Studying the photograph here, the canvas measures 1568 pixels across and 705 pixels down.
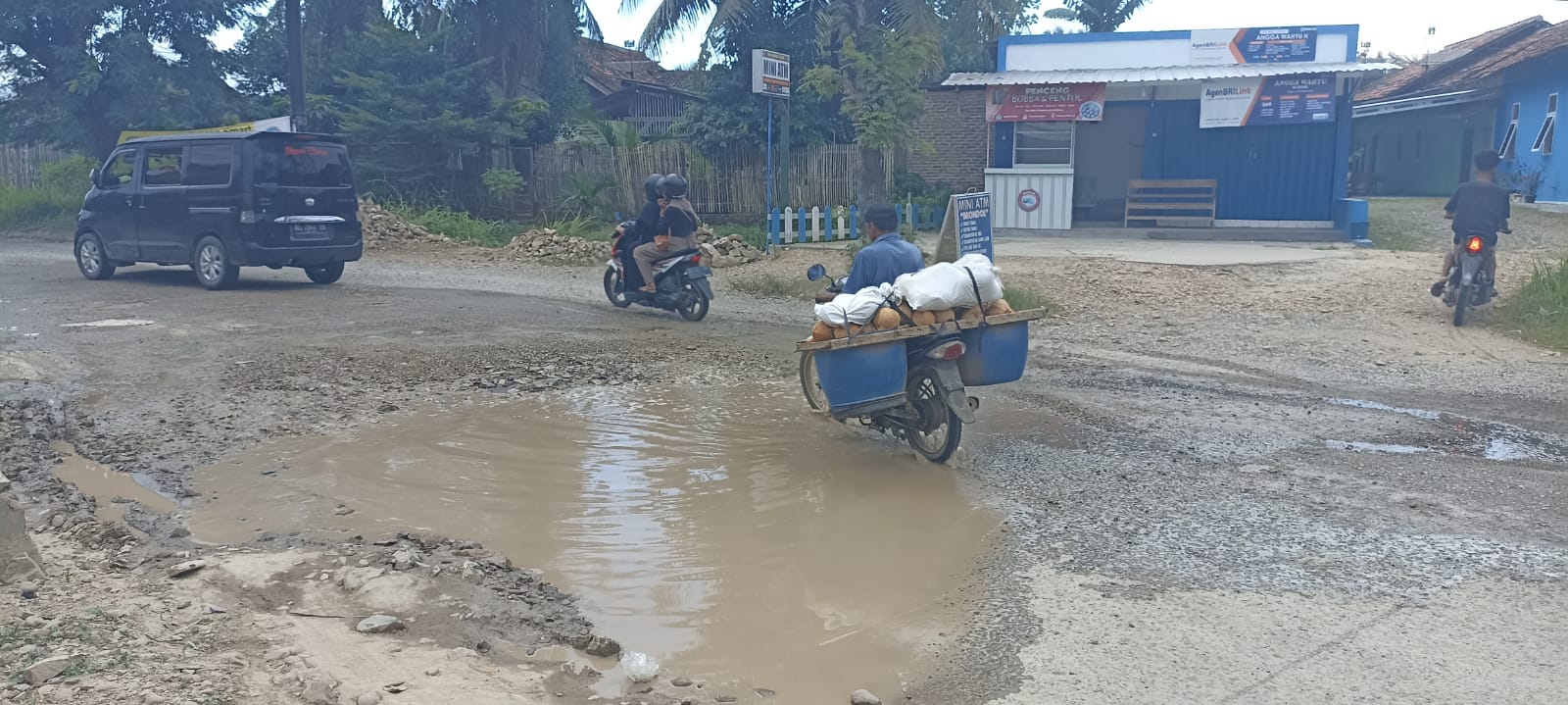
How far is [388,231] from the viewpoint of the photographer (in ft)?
60.6

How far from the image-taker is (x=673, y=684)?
375 cm

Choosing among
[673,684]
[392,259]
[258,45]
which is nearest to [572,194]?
[392,259]

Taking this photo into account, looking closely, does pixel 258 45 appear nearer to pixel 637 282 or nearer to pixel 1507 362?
pixel 637 282

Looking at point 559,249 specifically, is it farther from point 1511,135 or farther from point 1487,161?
point 1511,135

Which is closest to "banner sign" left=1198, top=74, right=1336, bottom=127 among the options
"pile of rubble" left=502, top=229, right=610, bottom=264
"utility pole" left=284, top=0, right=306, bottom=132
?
"pile of rubble" left=502, top=229, right=610, bottom=264

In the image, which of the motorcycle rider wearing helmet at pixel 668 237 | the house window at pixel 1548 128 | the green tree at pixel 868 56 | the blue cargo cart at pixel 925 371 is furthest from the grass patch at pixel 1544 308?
the house window at pixel 1548 128

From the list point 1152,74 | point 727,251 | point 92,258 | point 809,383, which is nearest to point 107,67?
point 92,258

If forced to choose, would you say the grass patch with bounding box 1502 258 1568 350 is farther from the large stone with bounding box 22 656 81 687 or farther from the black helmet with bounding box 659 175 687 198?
the large stone with bounding box 22 656 81 687

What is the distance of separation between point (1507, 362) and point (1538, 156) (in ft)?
51.9

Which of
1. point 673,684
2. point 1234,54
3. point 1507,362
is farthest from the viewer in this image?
point 1234,54

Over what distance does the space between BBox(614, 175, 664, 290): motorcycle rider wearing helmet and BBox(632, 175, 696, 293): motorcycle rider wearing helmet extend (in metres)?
0.10

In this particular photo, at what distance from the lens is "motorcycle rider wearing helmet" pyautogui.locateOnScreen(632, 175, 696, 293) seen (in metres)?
11.2

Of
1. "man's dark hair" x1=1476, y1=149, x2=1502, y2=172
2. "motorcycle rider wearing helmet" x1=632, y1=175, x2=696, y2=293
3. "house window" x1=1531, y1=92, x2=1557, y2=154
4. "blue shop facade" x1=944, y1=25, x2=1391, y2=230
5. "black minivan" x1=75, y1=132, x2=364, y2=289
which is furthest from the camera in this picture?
"house window" x1=1531, y1=92, x2=1557, y2=154

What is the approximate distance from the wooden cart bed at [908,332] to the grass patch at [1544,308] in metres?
6.24
